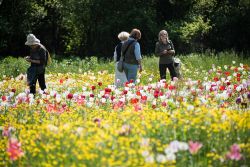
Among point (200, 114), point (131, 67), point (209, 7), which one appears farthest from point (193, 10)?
point (200, 114)

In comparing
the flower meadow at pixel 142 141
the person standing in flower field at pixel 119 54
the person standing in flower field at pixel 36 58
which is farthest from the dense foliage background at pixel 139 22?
the flower meadow at pixel 142 141

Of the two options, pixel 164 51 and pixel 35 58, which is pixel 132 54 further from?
pixel 35 58

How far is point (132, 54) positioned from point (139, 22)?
1685 centimetres

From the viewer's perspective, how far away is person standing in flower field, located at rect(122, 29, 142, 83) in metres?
9.99

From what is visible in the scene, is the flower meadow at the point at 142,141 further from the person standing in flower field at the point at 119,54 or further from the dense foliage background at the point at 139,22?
the dense foliage background at the point at 139,22

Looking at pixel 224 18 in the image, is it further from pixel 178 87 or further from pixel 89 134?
pixel 89 134

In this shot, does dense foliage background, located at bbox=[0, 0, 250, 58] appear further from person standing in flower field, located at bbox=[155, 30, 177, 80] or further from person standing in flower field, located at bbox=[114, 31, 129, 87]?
person standing in flower field, located at bbox=[114, 31, 129, 87]

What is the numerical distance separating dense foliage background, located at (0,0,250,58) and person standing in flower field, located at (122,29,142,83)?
51.6 ft

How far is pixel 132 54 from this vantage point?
1014 cm

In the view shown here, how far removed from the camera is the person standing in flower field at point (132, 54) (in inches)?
393

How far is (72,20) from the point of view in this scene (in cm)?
2930

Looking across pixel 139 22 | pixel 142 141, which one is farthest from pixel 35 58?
pixel 139 22

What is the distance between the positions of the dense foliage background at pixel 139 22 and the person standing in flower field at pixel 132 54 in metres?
15.7

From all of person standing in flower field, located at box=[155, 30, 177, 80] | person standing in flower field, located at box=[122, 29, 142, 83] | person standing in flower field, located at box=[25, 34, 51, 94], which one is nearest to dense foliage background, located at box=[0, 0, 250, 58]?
person standing in flower field, located at box=[155, 30, 177, 80]
